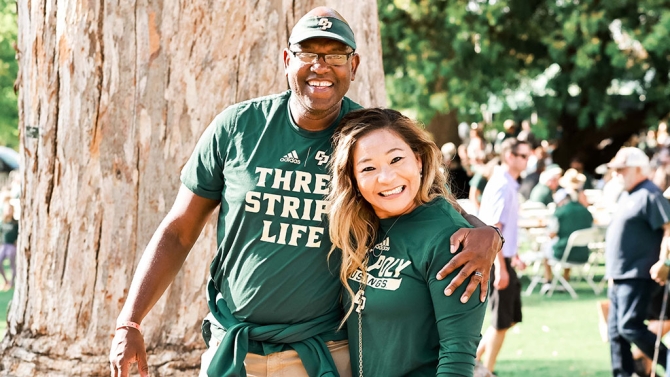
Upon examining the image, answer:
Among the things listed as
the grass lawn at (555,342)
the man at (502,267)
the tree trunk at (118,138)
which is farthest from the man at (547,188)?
the tree trunk at (118,138)

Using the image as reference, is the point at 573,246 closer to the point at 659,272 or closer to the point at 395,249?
the point at 659,272

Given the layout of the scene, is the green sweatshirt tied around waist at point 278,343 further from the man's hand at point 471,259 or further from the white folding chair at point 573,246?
the white folding chair at point 573,246

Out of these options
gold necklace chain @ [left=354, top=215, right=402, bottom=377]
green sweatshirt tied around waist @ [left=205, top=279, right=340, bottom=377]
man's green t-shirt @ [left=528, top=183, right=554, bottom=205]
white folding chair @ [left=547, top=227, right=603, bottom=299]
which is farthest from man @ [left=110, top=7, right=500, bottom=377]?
man's green t-shirt @ [left=528, top=183, right=554, bottom=205]

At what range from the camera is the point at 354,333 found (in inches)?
122

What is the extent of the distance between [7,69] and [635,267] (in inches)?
901

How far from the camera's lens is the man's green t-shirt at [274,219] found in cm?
315

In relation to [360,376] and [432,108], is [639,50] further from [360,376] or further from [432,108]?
[360,376]

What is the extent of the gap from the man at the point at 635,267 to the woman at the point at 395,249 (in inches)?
203

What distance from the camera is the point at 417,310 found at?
116 inches

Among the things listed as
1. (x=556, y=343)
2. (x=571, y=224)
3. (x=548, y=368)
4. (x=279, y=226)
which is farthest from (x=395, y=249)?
(x=571, y=224)

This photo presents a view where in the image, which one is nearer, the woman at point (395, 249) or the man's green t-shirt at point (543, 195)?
the woman at point (395, 249)

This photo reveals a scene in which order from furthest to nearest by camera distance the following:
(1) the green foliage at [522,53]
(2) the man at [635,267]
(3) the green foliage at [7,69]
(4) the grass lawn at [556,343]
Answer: (3) the green foliage at [7,69], (1) the green foliage at [522,53], (4) the grass lawn at [556,343], (2) the man at [635,267]

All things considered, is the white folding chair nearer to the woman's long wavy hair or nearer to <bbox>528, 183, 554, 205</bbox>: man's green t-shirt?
<bbox>528, 183, 554, 205</bbox>: man's green t-shirt

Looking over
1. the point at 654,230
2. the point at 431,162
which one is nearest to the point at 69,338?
the point at 431,162
